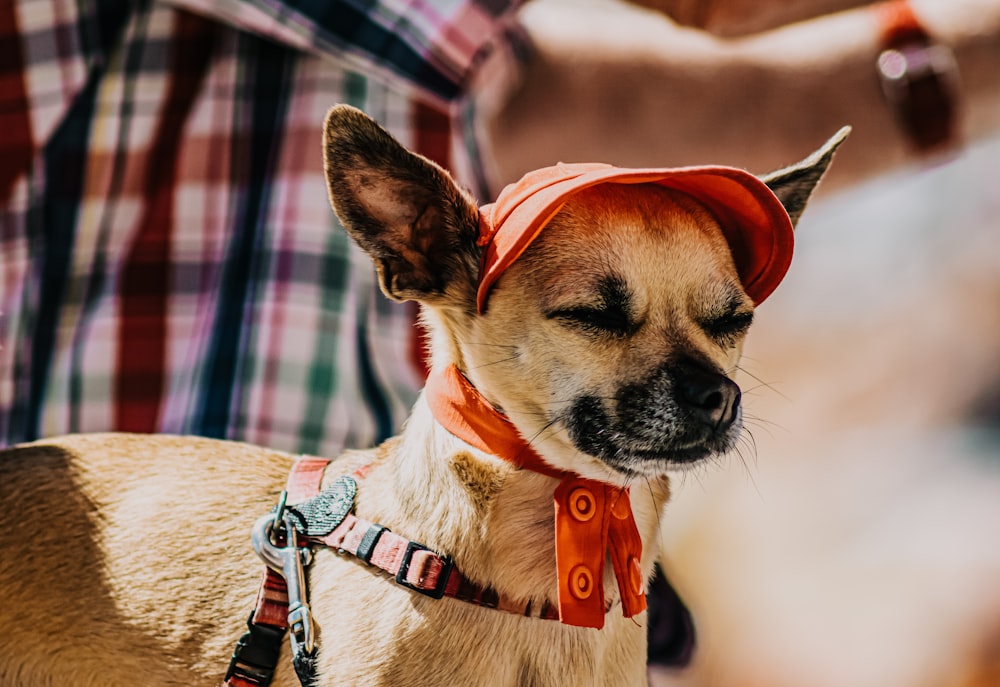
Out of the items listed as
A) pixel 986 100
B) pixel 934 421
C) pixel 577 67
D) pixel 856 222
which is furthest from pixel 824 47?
pixel 934 421

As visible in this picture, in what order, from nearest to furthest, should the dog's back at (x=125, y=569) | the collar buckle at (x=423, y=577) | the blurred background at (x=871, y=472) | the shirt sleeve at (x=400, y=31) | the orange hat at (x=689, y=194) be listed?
the orange hat at (x=689, y=194), the collar buckle at (x=423, y=577), the dog's back at (x=125, y=569), the shirt sleeve at (x=400, y=31), the blurred background at (x=871, y=472)

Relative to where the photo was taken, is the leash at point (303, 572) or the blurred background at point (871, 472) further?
the blurred background at point (871, 472)

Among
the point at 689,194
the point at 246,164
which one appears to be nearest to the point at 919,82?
the point at 689,194

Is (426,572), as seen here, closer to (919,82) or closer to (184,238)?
(184,238)

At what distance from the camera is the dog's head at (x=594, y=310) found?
3.18 ft

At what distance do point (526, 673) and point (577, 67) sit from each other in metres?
1.10

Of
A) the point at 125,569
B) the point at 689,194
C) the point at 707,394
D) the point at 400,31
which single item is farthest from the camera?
the point at 400,31

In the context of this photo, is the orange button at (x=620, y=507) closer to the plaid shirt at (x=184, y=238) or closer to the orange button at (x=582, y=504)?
the orange button at (x=582, y=504)

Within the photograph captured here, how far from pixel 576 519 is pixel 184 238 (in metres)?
1.02

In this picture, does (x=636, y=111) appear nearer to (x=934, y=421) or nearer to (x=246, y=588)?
(x=246, y=588)

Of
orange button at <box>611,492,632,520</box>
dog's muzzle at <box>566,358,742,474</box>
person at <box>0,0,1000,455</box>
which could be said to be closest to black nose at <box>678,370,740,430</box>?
dog's muzzle at <box>566,358,742,474</box>

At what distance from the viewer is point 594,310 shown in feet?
3.25

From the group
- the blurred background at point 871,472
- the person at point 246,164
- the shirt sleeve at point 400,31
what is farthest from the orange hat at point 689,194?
the blurred background at point 871,472

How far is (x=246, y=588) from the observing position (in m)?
1.15
